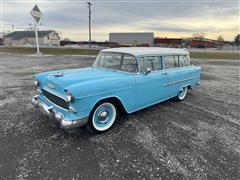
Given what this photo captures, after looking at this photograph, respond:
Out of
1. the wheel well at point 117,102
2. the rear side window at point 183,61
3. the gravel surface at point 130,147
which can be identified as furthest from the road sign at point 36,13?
the wheel well at point 117,102

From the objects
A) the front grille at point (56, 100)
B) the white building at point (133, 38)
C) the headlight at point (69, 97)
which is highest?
the white building at point (133, 38)

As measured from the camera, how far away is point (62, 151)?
3020 millimetres

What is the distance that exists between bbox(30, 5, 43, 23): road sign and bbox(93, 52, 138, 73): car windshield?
66.3 ft

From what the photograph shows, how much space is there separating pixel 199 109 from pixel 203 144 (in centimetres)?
195

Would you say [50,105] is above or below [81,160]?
above

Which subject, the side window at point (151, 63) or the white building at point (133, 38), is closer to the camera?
the side window at point (151, 63)

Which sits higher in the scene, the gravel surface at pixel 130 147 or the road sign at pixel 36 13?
the road sign at pixel 36 13

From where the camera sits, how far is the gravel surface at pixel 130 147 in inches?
101

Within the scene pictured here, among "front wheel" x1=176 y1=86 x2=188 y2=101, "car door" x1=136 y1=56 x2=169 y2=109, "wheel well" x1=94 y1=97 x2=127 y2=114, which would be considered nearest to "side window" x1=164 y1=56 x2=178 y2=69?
"car door" x1=136 y1=56 x2=169 y2=109

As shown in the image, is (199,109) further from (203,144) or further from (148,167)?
(148,167)

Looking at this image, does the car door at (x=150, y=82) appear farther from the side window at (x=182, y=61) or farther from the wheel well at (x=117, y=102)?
the side window at (x=182, y=61)

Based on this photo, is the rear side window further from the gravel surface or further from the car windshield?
the car windshield

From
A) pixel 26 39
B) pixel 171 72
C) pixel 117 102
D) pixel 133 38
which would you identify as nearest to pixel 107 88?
pixel 117 102

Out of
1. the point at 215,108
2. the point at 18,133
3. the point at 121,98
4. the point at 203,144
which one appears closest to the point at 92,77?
the point at 121,98
